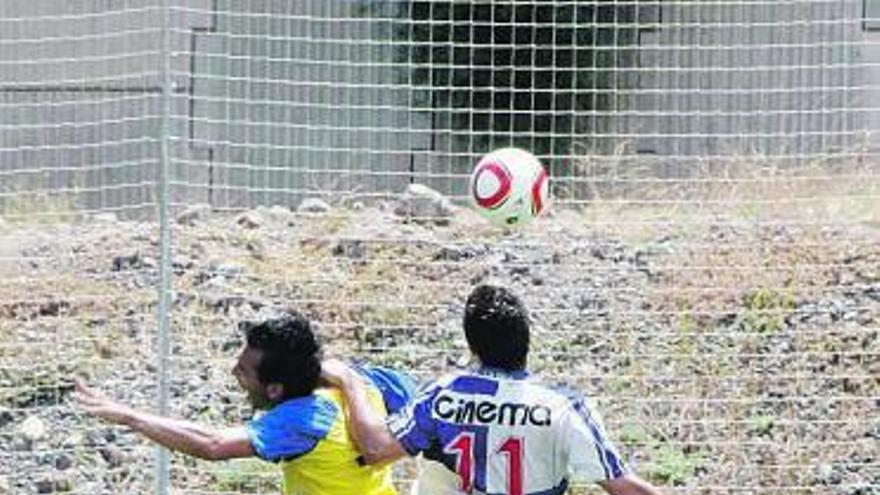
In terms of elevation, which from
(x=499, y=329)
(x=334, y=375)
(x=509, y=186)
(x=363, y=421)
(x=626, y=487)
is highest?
(x=509, y=186)

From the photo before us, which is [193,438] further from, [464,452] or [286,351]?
[464,452]

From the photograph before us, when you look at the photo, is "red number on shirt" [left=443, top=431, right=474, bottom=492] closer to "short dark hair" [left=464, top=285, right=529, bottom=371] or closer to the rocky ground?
"short dark hair" [left=464, top=285, right=529, bottom=371]

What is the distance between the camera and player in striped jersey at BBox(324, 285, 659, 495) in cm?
603

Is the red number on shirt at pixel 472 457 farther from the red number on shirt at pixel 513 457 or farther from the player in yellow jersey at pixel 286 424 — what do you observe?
the player in yellow jersey at pixel 286 424

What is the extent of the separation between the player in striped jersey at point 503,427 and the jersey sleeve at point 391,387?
454 millimetres

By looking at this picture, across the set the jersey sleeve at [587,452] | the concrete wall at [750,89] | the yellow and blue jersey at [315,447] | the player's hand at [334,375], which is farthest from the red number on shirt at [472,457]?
the concrete wall at [750,89]

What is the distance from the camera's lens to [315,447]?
6.30 m

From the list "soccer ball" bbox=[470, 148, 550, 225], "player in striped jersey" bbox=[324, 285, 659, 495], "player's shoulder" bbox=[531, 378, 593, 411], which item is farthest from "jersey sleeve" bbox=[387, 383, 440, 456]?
"soccer ball" bbox=[470, 148, 550, 225]

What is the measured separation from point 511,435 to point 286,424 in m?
0.68

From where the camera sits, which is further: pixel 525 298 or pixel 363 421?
pixel 525 298

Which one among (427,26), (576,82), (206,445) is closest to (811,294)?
(576,82)

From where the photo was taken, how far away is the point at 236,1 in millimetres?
10953

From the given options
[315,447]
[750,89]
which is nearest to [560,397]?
[315,447]

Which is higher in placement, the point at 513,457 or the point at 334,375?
the point at 334,375
